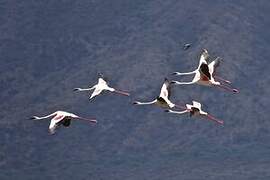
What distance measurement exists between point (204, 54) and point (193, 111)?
3029mm

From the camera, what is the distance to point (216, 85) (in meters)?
62.7

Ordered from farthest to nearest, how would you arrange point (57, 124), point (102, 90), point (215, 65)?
point (102, 90)
point (215, 65)
point (57, 124)

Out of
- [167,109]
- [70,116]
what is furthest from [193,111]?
[70,116]

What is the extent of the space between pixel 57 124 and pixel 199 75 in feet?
26.1

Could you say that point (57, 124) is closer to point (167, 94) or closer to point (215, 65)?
point (167, 94)

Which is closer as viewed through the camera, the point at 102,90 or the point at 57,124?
the point at 57,124

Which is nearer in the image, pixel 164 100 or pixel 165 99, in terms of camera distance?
pixel 164 100

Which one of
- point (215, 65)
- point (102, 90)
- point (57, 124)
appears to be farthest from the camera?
point (102, 90)

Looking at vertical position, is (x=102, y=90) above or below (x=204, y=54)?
below

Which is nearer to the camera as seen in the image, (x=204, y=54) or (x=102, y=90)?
(x=204, y=54)

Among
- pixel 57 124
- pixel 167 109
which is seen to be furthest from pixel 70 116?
pixel 167 109

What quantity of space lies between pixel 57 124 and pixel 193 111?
23.4ft

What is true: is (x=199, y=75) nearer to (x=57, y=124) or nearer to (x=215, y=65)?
(x=215, y=65)

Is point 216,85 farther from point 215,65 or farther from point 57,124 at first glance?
point 57,124
